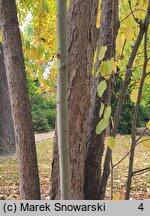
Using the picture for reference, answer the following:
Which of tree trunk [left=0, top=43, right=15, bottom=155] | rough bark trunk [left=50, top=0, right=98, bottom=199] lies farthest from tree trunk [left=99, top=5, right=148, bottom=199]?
tree trunk [left=0, top=43, right=15, bottom=155]

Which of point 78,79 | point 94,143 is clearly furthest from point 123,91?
point 94,143

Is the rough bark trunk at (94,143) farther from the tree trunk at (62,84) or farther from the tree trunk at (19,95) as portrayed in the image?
the tree trunk at (62,84)

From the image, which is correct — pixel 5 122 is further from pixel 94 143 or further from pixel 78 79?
pixel 78 79

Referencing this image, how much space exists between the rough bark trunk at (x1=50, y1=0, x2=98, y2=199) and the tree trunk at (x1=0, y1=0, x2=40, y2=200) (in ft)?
0.52

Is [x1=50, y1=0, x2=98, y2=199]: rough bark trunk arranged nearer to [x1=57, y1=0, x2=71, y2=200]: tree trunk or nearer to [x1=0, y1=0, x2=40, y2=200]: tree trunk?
[x1=0, y1=0, x2=40, y2=200]: tree trunk

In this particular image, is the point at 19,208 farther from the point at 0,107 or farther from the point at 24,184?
the point at 0,107

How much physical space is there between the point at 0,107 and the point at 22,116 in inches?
242

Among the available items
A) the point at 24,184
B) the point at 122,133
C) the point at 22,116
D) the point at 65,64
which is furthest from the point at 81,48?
the point at 122,133

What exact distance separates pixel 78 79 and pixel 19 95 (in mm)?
356

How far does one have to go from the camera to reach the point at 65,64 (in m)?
1.03

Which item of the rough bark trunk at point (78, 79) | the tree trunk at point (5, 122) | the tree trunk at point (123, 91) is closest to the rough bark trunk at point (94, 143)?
the rough bark trunk at point (78, 79)

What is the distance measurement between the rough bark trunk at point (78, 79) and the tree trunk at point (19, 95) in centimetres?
16

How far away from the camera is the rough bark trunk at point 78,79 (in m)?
2.00

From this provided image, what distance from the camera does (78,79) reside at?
2.02 metres
